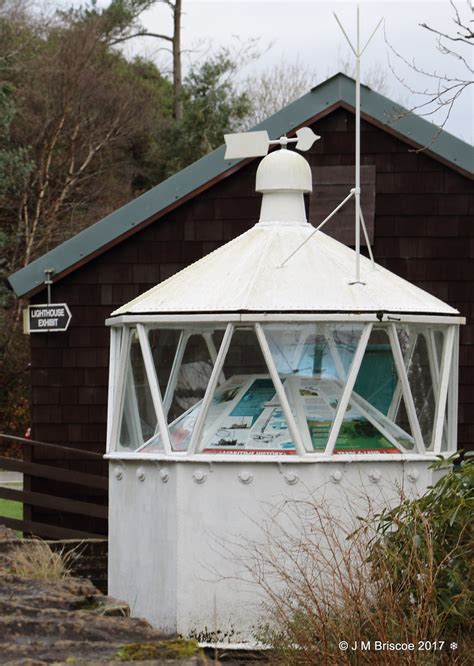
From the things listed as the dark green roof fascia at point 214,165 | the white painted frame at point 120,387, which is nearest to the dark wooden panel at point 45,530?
the dark green roof fascia at point 214,165

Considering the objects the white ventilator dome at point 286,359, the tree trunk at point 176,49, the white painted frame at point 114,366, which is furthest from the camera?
the tree trunk at point 176,49

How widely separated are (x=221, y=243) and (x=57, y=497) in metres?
3.00

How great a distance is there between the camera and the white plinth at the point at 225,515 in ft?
28.6

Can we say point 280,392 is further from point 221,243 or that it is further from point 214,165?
point 214,165

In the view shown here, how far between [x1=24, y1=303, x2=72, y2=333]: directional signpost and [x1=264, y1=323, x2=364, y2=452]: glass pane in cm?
477

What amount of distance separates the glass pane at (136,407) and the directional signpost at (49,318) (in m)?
3.80

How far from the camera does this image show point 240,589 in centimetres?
A: 873

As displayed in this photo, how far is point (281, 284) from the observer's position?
913cm

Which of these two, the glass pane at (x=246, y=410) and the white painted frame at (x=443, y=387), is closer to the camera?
the glass pane at (x=246, y=410)

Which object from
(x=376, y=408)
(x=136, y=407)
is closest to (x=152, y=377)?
(x=136, y=407)

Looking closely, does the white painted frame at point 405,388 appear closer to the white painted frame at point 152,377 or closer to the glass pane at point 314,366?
the glass pane at point 314,366

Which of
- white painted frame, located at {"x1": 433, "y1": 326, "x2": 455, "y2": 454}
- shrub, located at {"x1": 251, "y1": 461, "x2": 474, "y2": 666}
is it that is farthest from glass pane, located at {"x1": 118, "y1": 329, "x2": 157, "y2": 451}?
shrub, located at {"x1": 251, "y1": 461, "x2": 474, "y2": 666}

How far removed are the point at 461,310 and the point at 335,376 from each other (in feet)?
13.9

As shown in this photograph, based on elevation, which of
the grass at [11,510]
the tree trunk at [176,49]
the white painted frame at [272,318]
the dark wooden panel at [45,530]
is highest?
the tree trunk at [176,49]
